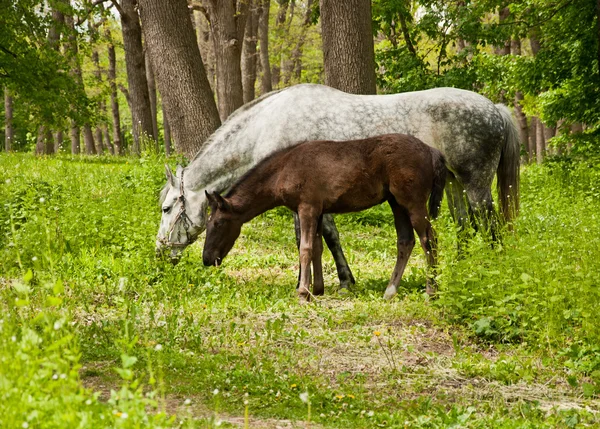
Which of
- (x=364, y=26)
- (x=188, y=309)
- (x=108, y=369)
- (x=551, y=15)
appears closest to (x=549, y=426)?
(x=108, y=369)

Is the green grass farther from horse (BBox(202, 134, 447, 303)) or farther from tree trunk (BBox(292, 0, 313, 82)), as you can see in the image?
tree trunk (BBox(292, 0, 313, 82))

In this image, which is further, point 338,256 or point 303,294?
point 338,256

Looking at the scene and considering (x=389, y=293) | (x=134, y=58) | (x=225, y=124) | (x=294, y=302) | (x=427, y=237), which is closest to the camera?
(x=294, y=302)

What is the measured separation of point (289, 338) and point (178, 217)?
294 cm

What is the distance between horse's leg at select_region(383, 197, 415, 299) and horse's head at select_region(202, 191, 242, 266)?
169 centimetres

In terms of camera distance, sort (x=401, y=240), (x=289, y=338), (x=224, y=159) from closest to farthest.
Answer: (x=289, y=338), (x=401, y=240), (x=224, y=159)

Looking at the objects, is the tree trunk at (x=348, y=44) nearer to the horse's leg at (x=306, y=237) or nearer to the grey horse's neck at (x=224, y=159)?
the grey horse's neck at (x=224, y=159)

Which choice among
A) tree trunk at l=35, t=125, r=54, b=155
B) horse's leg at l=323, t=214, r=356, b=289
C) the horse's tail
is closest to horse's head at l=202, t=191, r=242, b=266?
horse's leg at l=323, t=214, r=356, b=289

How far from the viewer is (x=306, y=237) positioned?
27.0 ft

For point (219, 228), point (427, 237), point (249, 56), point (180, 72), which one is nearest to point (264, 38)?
point (249, 56)

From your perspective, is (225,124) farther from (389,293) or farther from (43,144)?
(43,144)

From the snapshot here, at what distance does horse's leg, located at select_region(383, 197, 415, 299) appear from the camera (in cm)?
834

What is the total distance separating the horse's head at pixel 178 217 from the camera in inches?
358

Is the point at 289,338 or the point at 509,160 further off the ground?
the point at 509,160
